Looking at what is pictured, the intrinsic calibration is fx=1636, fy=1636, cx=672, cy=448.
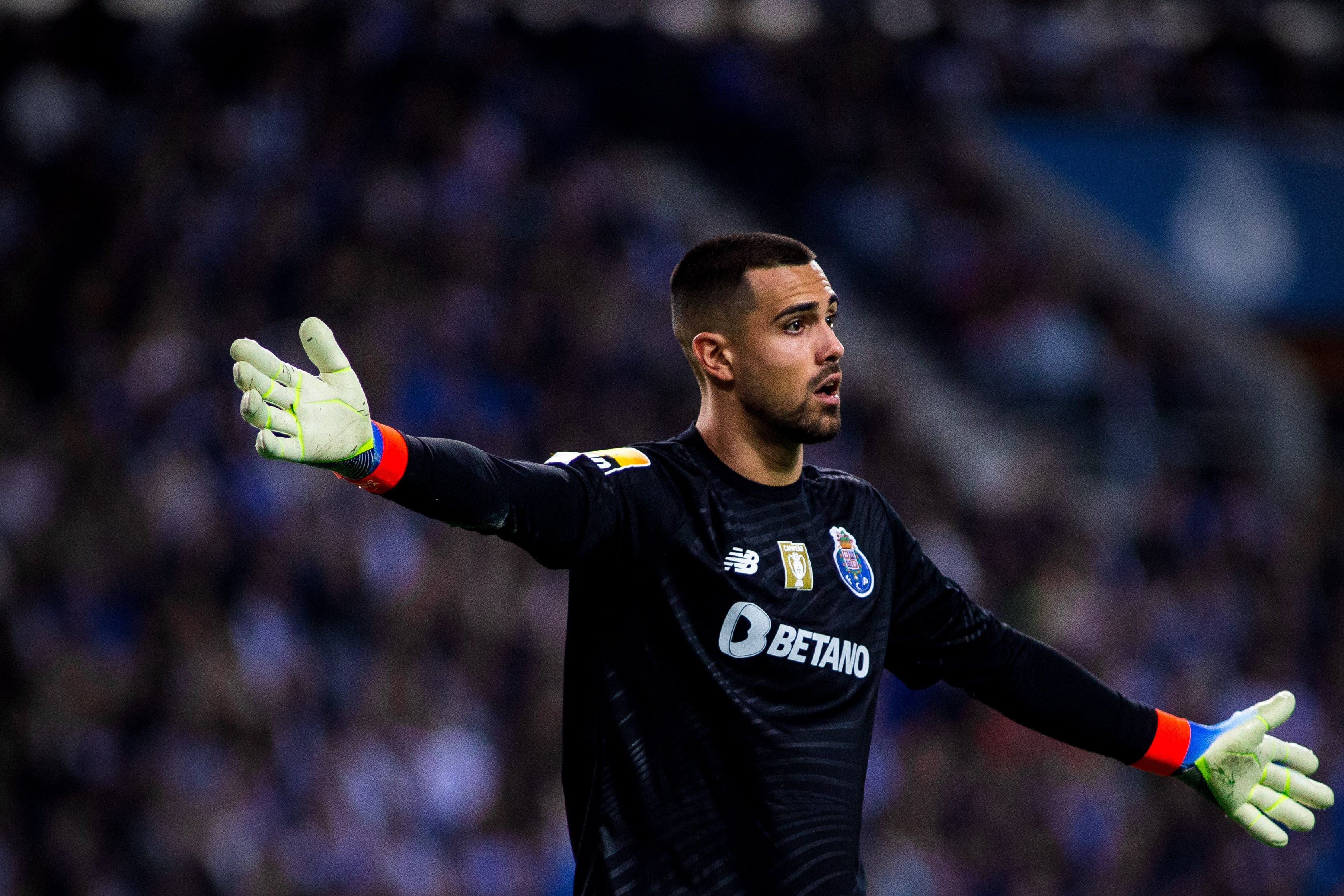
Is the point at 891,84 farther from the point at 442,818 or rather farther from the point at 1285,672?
the point at 442,818

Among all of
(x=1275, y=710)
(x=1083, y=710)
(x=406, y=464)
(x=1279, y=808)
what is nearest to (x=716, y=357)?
(x=406, y=464)

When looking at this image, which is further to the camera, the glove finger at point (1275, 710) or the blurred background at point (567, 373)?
the blurred background at point (567, 373)

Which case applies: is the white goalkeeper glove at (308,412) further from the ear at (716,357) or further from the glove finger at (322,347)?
the ear at (716,357)

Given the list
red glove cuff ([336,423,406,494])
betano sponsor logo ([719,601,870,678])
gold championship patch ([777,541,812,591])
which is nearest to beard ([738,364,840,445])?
gold championship patch ([777,541,812,591])

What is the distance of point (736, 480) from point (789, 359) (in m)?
0.28

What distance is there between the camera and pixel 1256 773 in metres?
4.02

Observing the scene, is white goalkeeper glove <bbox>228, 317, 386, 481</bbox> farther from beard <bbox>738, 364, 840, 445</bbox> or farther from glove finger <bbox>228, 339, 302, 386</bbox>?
beard <bbox>738, 364, 840, 445</bbox>

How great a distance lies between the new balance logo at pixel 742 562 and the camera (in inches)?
134

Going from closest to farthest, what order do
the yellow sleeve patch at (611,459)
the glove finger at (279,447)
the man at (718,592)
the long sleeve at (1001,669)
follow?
1. the glove finger at (279,447)
2. the man at (718,592)
3. the yellow sleeve patch at (611,459)
4. the long sleeve at (1001,669)

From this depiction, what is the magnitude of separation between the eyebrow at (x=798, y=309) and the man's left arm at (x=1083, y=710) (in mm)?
579

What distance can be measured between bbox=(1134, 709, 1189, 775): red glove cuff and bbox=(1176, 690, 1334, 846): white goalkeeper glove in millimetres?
15

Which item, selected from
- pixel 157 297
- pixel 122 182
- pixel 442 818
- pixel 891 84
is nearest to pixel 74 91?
pixel 122 182

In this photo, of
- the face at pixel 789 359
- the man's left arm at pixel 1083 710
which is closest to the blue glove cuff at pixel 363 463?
the face at pixel 789 359

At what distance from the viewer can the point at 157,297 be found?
31.6ft
